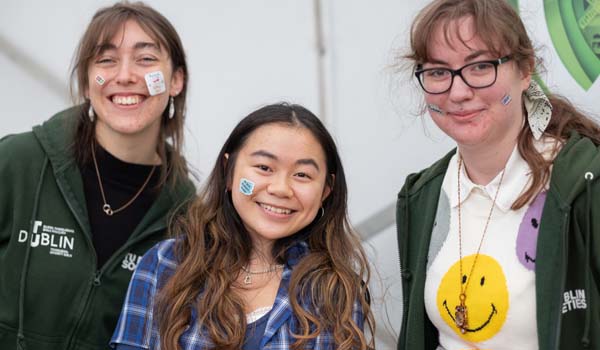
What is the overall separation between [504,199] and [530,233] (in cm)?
12

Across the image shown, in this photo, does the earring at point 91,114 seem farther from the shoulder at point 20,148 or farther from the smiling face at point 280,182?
the smiling face at point 280,182

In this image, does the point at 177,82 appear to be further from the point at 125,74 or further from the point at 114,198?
the point at 114,198

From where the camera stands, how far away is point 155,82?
108 inches

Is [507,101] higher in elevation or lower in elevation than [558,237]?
higher

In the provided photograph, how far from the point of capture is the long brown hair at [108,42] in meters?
2.72

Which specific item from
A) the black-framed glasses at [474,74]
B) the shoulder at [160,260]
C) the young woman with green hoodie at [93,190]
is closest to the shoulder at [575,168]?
the black-framed glasses at [474,74]

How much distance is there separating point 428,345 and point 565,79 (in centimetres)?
104

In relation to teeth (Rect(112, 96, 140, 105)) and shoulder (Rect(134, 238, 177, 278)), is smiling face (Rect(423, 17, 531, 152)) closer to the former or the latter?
shoulder (Rect(134, 238, 177, 278))

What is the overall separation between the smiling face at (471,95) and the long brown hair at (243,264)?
42 centimetres

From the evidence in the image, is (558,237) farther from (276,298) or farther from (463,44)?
(276,298)

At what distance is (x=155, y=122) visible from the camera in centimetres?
289

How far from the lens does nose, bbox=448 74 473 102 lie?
6.99ft

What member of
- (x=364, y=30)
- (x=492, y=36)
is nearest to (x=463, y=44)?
(x=492, y=36)

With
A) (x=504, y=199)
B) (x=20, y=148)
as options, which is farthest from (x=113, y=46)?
(x=504, y=199)
